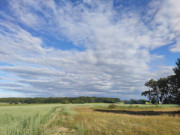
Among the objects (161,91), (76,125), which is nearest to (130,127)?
(76,125)

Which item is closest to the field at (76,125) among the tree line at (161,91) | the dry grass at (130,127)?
the dry grass at (130,127)

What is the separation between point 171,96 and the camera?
75.3 m

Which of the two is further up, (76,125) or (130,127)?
(130,127)

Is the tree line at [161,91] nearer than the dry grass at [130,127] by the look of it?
No

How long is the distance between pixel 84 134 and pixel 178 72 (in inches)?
909

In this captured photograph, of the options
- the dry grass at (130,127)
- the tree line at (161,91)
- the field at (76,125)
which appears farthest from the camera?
the tree line at (161,91)

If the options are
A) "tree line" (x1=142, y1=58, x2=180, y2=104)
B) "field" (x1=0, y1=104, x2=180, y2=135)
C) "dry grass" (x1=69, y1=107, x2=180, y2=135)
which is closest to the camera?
"field" (x1=0, y1=104, x2=180, y2=135)

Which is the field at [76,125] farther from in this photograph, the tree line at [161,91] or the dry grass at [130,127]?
the tree line at [161,91]

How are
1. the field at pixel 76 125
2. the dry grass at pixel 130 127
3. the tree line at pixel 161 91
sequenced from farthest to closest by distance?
the tree line at pixel 161 91 → the dry grass at pixel 130 127 → the field at pixel 76 125

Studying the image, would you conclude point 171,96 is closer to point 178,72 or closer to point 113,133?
point 178,72

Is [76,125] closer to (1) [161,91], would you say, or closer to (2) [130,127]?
(2) [130,127]

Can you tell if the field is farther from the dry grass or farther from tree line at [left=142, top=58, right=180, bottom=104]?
tree line at [left=142, top=58, right=180, bottom=104]

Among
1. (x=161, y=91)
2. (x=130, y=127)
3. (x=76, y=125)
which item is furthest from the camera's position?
(x=161, y=91)

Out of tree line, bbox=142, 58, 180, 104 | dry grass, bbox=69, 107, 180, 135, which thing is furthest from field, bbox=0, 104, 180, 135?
tree line, bbox=142, 58, 180, 104
